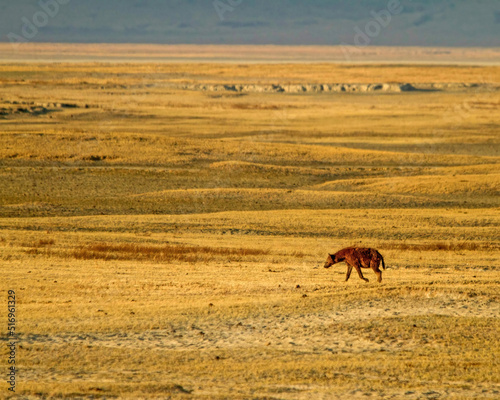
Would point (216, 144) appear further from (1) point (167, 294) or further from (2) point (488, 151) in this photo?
(1) point (167, 294)

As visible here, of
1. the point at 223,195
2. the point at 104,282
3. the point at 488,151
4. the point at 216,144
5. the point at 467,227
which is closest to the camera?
the point at 104,282

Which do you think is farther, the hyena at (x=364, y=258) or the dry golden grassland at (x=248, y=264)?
the hyena at (x=364, y=258)

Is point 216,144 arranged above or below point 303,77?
below

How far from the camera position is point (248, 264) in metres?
20.5

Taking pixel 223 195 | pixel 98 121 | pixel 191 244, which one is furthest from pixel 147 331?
pixel 98 121

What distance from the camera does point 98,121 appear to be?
71.6m

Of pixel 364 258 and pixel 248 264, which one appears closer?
pixel 364 258

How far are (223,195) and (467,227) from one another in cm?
1133

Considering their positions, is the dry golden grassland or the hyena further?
the hyena

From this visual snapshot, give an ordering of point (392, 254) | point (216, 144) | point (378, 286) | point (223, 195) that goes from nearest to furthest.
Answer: point (378, 286)
point (392, 254)
point (223, 195)
point (216, 144)

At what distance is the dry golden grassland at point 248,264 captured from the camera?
11445 millimetres

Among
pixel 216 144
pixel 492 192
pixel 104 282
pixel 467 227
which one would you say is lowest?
pixel 104 282

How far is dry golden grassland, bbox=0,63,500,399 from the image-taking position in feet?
37.6

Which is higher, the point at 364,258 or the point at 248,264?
the point at 248,264
